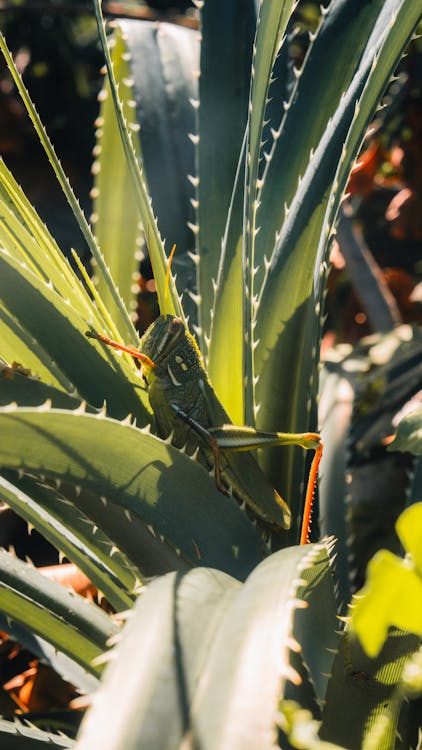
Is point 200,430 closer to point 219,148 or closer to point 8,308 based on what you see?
point 8,308

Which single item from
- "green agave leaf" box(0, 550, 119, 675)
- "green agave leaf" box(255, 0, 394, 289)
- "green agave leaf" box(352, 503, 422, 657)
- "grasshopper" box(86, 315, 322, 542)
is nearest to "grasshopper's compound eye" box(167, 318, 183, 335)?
"grasshopper" box(86, 315, 322, 542)

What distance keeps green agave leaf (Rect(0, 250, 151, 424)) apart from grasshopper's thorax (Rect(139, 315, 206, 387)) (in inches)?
0.9

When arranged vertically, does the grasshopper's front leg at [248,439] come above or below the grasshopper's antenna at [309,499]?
above

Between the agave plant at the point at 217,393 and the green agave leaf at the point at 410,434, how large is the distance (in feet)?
0.28

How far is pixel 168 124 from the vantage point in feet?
2.96

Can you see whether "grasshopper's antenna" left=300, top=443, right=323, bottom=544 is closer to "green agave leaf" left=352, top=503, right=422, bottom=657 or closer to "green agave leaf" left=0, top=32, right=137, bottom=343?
"green agave leaf" left=0, top=32, right=137, bottom=343

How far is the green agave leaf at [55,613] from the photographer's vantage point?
0.57m

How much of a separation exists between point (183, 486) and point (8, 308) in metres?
0.17

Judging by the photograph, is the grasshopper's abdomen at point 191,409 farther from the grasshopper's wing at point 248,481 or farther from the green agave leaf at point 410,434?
the green agave leaf at point 410,434

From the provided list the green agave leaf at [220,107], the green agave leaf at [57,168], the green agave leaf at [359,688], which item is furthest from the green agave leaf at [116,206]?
the green agave leaf at [359,688]

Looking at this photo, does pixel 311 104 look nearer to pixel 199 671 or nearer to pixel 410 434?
pixel 410 434

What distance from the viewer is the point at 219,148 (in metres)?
0.77

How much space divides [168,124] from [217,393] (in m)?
0.38

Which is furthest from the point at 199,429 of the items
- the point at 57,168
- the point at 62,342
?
Answer: the point at 57,168
